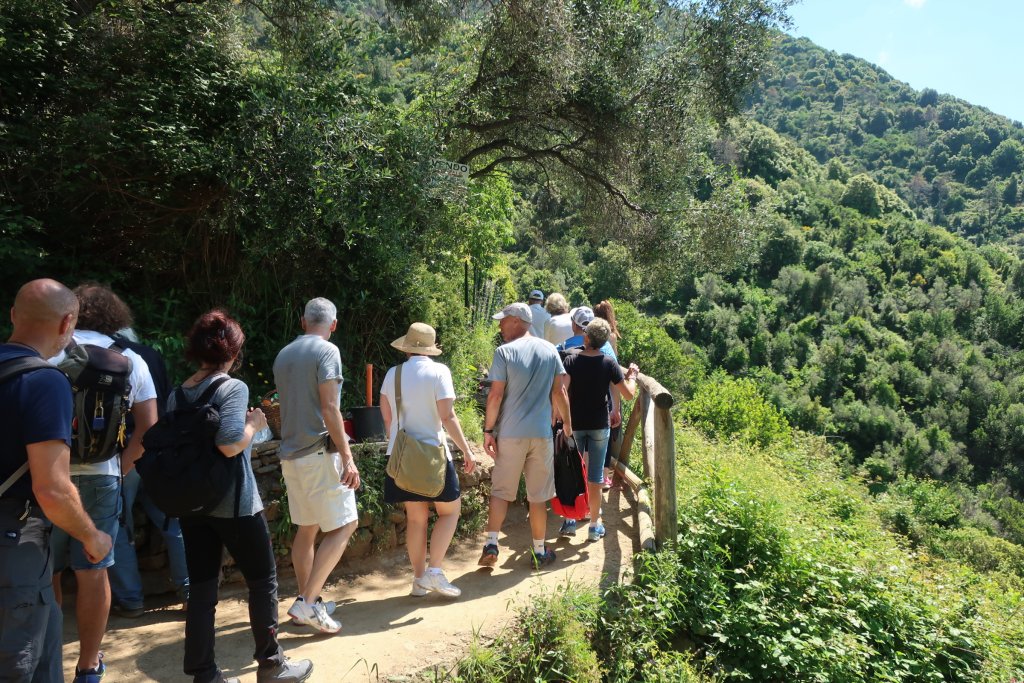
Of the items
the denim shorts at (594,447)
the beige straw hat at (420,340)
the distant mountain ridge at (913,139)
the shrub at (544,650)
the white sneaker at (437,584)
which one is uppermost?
the distant mountain ridge at (913,139)

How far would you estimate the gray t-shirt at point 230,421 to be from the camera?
289 centimetres

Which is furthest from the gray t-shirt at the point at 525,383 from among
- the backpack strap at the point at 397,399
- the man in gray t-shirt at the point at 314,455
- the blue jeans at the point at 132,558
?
the blue jeans at the point at 132,558

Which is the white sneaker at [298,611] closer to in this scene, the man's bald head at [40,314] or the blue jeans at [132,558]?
the blue jeans at [132,558]

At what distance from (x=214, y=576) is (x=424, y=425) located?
138cm

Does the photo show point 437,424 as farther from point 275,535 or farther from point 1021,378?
point 1021,378

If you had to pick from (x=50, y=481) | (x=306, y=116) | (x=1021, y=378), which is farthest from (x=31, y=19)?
(x=1021, y=378)

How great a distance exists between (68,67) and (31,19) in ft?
1.38

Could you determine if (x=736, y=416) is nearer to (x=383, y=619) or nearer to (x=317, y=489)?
(x=383, y=619)

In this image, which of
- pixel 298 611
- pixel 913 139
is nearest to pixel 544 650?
pixel 298 611

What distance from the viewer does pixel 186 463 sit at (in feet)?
9.29

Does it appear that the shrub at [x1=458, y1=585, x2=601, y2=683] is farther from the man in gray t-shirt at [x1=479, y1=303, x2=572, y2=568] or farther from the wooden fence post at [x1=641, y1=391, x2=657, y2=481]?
the wooden fence post at [x1=641, y1=391, x2=657, y2=481]

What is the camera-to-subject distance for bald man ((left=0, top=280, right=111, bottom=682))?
2145 millimetres

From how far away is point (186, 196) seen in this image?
594cm

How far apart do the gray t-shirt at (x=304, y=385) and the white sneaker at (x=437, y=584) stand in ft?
4.19
